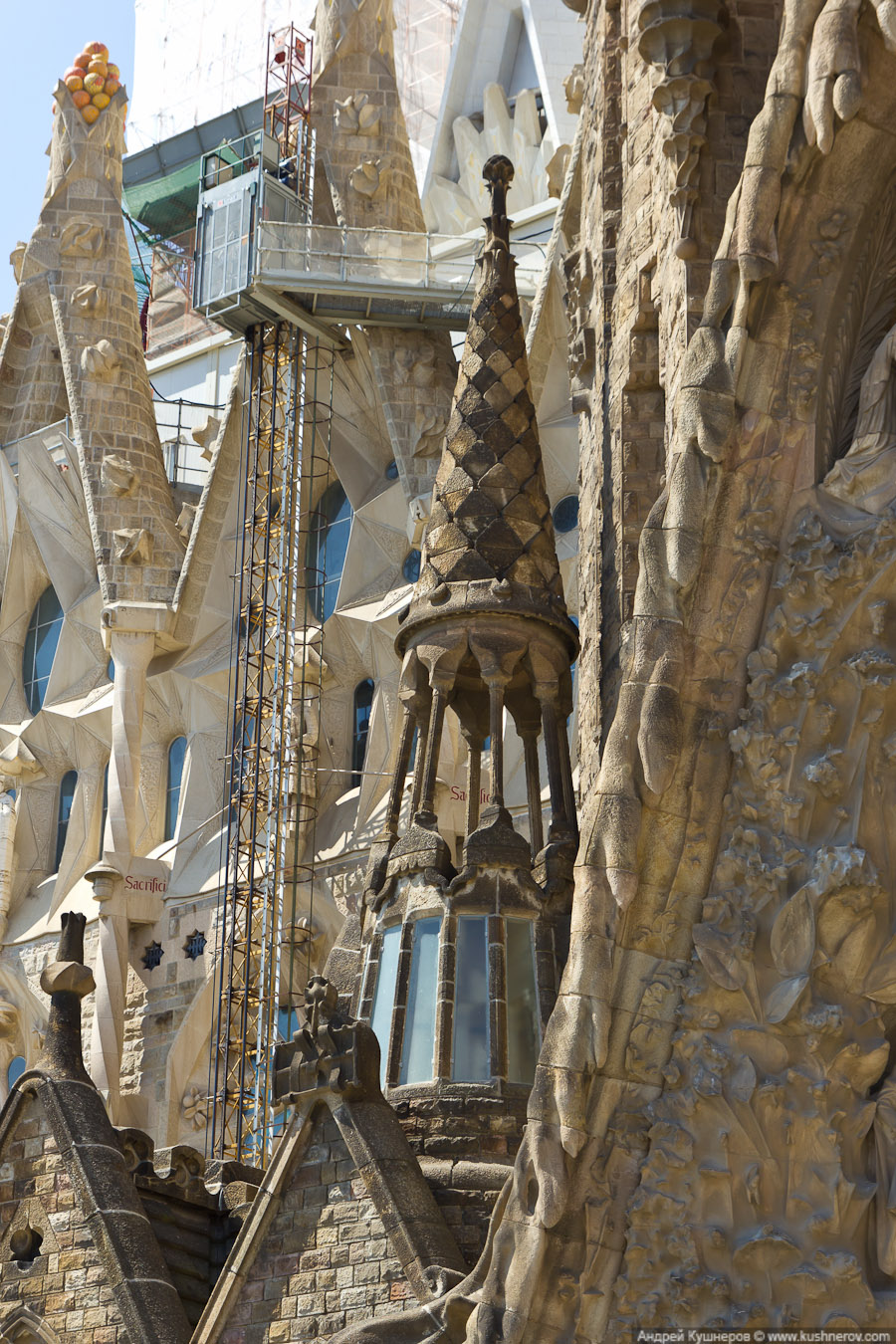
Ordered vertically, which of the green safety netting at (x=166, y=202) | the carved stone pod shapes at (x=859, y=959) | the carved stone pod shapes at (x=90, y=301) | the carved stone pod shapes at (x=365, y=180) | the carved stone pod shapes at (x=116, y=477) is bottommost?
the carved stone pod shapes at (x=859, y=959)

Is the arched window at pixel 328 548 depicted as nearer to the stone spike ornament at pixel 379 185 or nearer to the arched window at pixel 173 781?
the stone spike ornament at pixel 379 185

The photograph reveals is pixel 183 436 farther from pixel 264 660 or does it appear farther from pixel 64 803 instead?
pixel 264 660

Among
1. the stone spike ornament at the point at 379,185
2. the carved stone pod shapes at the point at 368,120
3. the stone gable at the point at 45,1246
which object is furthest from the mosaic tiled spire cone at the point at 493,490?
the carved stone pod shapes at the point at 368,120

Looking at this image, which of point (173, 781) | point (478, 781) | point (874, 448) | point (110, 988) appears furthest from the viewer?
point (173, 781)

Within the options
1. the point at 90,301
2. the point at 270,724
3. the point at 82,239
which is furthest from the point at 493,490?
the point at 82,239

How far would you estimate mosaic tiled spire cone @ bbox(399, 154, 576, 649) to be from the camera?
38.3ft

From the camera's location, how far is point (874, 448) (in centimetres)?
834

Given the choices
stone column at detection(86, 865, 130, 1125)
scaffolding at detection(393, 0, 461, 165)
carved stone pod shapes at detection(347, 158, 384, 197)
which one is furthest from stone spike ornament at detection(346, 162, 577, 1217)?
scaffolding at detection(393, 0, 461, 165)

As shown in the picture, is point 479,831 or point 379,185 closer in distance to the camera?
point 479,831

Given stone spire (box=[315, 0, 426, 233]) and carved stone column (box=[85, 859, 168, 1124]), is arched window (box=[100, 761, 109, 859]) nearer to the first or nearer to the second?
carved stone column (box=[85, 859, 168, 1124])

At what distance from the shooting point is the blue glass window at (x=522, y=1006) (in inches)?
420

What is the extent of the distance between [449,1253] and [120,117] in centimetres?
1761

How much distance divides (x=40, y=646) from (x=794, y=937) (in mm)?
17337

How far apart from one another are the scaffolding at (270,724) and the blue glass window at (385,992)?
7.48 meters
